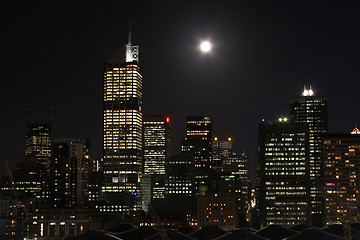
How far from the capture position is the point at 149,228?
11994 centimetres

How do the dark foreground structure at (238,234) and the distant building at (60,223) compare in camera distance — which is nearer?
the dark foreground structure at (238,234)

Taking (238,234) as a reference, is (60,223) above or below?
below

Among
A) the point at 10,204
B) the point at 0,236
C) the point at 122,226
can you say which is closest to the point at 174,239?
the point at 122,226

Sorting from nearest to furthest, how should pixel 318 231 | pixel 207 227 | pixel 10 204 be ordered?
pixel 318 231 → pixel 207 227 → pixel 10 204

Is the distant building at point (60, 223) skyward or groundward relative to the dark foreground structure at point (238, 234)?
groundward

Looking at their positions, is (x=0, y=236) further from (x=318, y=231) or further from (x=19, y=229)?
(x=318, y=231)

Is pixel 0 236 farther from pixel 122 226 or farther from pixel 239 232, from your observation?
pixel 239 232

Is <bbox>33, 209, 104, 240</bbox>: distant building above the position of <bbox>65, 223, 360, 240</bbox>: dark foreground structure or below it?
below

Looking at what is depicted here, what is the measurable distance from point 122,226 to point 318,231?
58.0 metres

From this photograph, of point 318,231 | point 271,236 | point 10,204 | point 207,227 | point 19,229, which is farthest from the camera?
point 10,204

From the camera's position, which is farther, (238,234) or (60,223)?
(60,223)

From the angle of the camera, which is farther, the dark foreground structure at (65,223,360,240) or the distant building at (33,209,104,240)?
the distant building at (33,209,104,240)

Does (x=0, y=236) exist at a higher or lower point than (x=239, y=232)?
lower

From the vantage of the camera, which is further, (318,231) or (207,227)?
(207,227)
